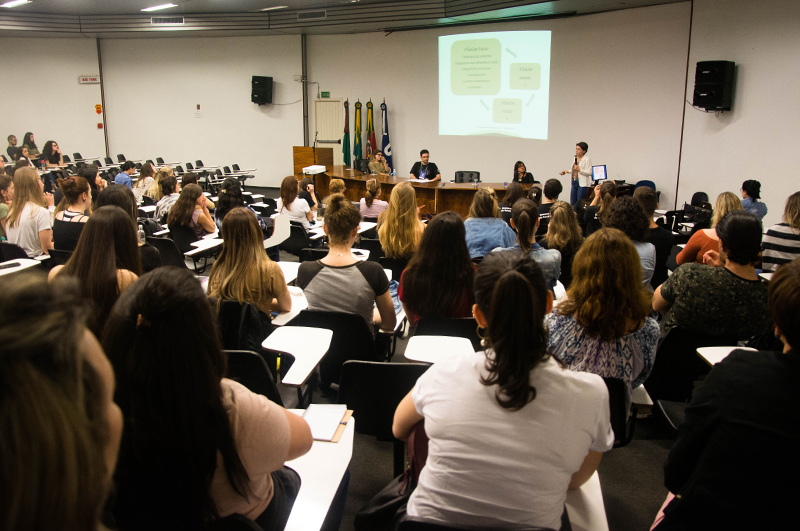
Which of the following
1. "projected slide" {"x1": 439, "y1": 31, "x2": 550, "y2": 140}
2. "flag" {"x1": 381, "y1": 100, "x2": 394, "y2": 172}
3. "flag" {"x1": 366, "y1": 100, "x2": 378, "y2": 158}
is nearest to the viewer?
"projected slide" {"x1": 439, "y1": 31, "x2": 550, "y2": 140}

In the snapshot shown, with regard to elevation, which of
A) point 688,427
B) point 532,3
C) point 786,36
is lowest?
point 688,427

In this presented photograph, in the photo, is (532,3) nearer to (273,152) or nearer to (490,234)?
(490,234)

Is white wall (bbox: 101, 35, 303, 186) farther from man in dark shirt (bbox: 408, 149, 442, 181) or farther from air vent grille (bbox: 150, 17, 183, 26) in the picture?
man in dark shirt (bbox: 408, 149, 442, 181)

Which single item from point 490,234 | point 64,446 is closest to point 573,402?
point 64,446

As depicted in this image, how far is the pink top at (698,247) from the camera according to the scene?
13.3ft

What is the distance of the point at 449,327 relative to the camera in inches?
111

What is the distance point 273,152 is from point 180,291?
1359 cm

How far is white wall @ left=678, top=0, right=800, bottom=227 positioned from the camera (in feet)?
23.8

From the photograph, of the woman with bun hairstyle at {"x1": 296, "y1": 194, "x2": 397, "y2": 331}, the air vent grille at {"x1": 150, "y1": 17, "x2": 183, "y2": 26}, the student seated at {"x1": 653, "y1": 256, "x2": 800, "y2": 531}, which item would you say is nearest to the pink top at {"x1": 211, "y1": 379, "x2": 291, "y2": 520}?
the student seated at {"x1": 653, "y1": 256, "x2": 800, "y2": 531}

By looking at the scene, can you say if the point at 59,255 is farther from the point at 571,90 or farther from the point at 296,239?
the point at 571,90

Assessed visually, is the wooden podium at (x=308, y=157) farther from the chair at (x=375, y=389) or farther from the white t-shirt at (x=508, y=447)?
the white t-shirt at (x=508, y=447)

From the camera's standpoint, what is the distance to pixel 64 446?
27.6 inches

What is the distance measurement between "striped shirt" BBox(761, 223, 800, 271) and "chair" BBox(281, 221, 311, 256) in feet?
12.4

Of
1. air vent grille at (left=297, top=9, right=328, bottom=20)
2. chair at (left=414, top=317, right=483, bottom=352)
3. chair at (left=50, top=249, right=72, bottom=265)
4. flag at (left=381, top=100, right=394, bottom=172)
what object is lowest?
chair at (left=414, top=317, right=483, bottom=352)
